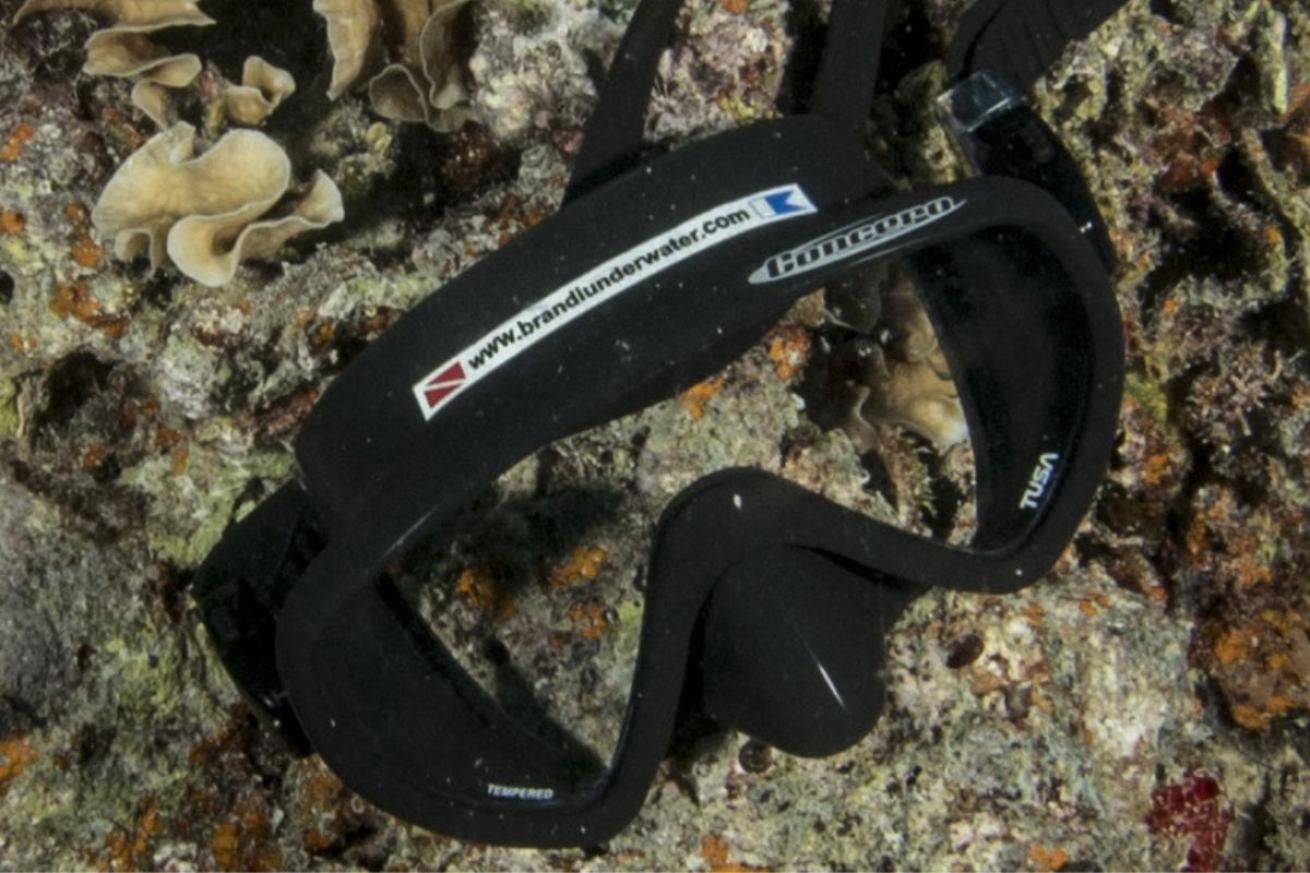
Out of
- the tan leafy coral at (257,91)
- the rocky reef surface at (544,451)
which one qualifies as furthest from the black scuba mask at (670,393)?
the tan leafy coral at (257,91)

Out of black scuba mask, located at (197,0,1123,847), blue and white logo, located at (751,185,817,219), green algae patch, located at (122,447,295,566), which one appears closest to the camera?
black scuba mask, located at (197,0,1123,847)

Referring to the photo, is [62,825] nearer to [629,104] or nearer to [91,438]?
[91,438]

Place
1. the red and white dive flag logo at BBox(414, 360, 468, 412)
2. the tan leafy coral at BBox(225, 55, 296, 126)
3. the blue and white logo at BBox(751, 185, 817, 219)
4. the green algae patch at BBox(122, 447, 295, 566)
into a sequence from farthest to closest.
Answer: the green algae patch at BBox(122, 447, 295, 566)
the tan leafy coral at BBox(225, 55, 296, 126)
the blue and white logo at BBox(751, 185, 817, 219)
the red and white dive flag logo at BBox(414, 360, 468, 412)

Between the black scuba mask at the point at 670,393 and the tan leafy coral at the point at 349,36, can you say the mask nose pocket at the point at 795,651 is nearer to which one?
the black scuba mask at the point at 670,393

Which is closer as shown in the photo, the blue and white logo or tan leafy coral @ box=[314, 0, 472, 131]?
the blue and white logo

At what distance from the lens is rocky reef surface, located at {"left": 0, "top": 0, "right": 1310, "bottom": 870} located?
8.50 feet

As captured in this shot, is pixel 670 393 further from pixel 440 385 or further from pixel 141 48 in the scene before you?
pixel 141 48

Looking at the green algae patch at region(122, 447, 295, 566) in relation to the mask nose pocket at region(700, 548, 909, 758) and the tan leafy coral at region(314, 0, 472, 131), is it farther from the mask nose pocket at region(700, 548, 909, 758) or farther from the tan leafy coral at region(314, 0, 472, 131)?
the mask nose pocket at region(700, 548, 909, 758)

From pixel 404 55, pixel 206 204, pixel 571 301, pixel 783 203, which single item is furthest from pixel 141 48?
pixel 783 203

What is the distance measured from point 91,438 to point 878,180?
219 centimetres

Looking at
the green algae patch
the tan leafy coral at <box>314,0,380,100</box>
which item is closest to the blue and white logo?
the tan leafy coral at <box>314,0,380,100</box>

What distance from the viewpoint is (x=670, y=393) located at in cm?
246

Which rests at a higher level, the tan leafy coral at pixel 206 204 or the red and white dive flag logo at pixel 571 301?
the red and white dive flag logo at pixel 571 301

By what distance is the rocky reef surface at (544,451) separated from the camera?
8.50 ft
